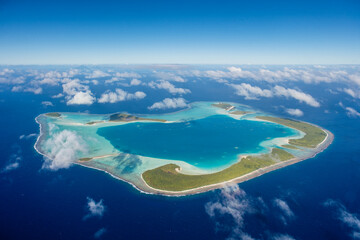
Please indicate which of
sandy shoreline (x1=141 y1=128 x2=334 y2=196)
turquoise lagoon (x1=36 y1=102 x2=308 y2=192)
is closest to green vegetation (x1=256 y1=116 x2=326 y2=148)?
sandy shoreline (x1=141 y1=128 x2=334 y2=196)

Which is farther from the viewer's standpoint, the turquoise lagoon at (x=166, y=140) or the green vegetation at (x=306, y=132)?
the green vegetation at (x=306, y=132)

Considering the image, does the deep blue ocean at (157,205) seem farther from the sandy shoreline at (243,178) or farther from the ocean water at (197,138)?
the ocean water at (197,138)

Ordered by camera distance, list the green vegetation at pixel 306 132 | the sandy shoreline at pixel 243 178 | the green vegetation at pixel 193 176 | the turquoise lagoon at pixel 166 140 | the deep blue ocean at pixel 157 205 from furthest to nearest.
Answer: the green vegetation at pixel 306 132
the turquoise lagoon at pixel 166 140
the green vegetation at pixel 193 176
the sandy shoreline at pixel 243 178
the deep blue ocean at pixel 157 205

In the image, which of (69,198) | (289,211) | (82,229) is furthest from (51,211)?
(289,211)

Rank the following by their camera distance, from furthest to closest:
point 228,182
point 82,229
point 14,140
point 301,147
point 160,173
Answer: point 14,140 → point 301,147 → point 160,173 → point 228,182 → point 82,229

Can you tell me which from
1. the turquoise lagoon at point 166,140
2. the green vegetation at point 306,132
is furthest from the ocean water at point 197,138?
the green vegetation at point 306,132

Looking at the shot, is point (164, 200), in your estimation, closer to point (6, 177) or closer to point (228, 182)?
point (228, 182)

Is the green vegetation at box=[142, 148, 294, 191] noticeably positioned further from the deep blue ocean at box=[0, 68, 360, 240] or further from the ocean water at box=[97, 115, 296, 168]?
the ocean water at box=[97, 115, 296, 168]
